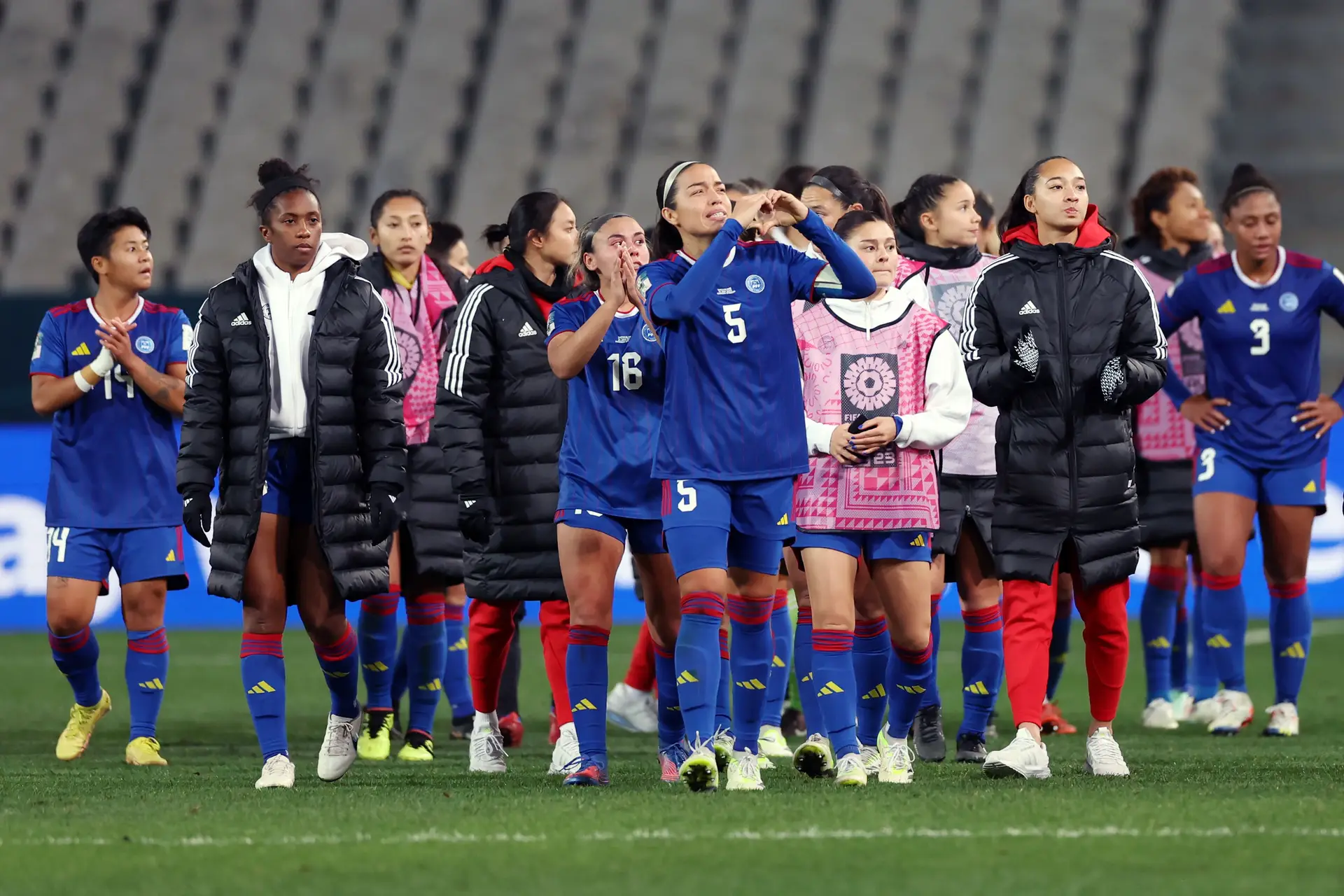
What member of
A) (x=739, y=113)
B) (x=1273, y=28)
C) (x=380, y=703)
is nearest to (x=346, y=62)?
(x=739, y=113)

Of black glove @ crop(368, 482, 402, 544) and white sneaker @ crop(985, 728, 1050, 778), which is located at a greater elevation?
black glove @ crop(368, 482, 402, 544)

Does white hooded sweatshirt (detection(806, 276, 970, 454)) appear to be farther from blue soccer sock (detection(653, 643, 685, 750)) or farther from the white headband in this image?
blue soccer sock (detection(653, 643, 685, 750))

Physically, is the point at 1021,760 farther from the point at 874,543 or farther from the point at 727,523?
the point at 727,523

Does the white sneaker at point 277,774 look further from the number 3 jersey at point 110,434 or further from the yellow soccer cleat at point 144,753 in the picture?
the number 3 jersey at point 110,434

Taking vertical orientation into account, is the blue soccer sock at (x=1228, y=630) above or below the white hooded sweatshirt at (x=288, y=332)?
below

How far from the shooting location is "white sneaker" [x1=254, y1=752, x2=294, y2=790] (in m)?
6.35

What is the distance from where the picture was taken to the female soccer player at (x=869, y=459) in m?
6.19

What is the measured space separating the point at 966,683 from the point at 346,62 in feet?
45.9

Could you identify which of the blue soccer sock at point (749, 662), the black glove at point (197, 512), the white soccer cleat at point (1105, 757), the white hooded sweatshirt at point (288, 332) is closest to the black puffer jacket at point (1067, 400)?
the white soccer cleat at point (1105, 757)

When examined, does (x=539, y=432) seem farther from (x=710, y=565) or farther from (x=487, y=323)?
(x=710, y=565)

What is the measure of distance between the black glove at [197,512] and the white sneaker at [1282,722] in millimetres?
4419

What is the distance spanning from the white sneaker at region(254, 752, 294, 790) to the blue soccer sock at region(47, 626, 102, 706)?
6.02 ft

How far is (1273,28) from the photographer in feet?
64.1

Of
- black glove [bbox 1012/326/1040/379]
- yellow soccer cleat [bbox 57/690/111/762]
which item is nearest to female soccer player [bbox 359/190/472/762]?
yellow soccer cleat [bbox 57/690/111/762]
